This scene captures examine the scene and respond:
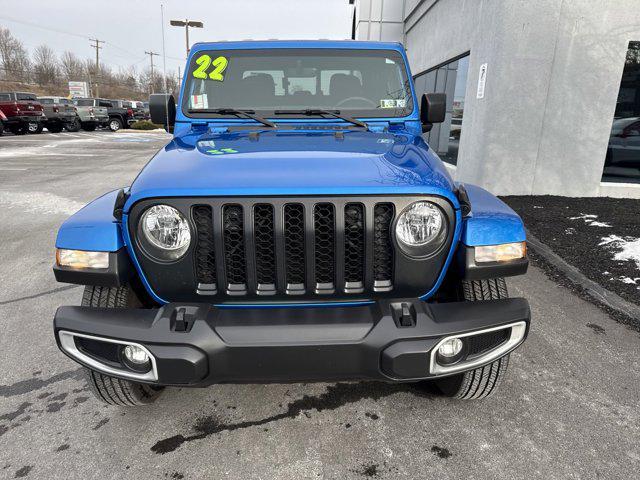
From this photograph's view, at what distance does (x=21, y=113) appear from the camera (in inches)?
838

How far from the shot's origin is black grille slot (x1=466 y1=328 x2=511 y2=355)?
1.93 m

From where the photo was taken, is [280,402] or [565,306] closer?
[280,402]

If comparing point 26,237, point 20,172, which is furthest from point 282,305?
point 20,172

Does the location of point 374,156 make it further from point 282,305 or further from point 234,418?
point 234,418

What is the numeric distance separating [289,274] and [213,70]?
195cm

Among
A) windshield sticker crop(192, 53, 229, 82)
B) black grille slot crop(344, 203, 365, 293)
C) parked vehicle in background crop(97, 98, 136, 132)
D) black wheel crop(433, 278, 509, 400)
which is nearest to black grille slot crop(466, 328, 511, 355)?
black wheel crop(433, 278, 509, 400)

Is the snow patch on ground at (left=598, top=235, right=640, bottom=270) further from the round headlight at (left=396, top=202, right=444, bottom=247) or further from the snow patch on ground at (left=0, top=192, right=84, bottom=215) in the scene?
the snow patch on ground at (left=0, top=192, right=84, bottom=215)

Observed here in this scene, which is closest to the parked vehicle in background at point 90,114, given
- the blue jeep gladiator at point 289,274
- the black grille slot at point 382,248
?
the blue jeep gladiator at point 289,274

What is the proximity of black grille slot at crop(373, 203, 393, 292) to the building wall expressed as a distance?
18.9ft

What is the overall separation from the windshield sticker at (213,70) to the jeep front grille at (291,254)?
1.65 metres

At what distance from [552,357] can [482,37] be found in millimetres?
6101

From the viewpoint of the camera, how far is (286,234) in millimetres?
1897

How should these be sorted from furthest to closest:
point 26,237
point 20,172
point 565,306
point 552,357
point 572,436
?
point 20,172 → point 26,237 → point 565,306 → point 552,357 → point 572,436

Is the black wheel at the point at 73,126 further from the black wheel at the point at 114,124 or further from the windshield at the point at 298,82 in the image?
the windshield at the point at 298,82
